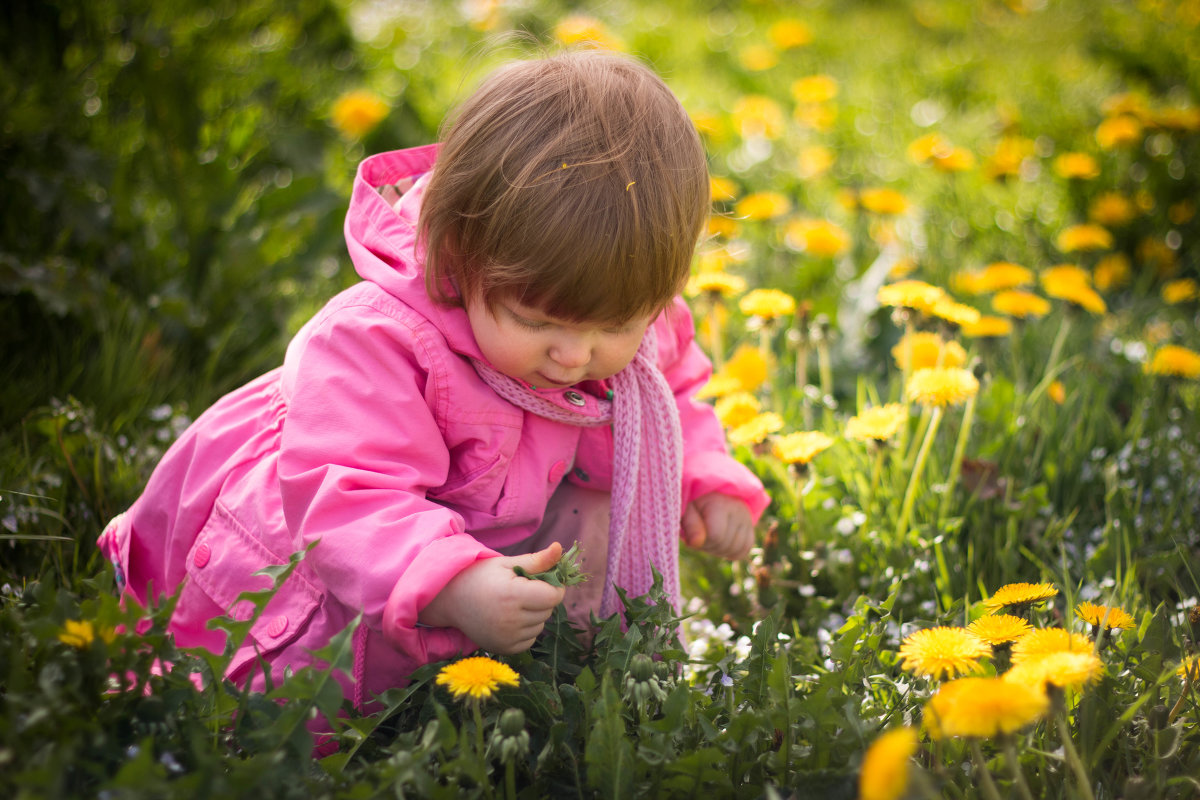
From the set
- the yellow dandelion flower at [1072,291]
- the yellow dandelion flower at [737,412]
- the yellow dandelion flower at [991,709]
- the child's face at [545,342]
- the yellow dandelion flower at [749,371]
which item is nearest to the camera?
the yellow dandelion flower at [991,709]

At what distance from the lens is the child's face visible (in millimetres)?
1335

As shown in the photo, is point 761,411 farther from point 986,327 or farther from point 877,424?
point 986,327

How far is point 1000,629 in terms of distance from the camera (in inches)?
48.3

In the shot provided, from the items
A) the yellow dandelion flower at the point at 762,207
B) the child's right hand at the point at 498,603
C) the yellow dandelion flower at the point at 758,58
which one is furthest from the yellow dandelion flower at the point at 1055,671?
the yellow dandelion flower at the point at 758,58

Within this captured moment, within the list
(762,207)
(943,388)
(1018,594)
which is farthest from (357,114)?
(1018,594)

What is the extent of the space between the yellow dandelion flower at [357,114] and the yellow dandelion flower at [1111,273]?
2.32 meters

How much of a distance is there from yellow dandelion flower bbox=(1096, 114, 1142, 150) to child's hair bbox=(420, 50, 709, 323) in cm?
241

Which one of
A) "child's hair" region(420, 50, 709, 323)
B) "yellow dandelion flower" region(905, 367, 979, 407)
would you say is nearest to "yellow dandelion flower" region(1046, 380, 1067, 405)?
"yellow dandelion flower" region(905, 367, 979, 407)

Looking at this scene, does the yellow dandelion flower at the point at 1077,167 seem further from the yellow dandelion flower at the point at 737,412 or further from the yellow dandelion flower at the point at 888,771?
the yellow dandelion flower at the point at 888,771

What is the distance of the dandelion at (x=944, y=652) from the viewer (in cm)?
A: 113

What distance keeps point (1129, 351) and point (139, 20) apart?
2964mm

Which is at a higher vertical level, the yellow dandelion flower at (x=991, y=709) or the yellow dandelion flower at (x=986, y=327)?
the yellow dandelion flower at (x=991, y=709)

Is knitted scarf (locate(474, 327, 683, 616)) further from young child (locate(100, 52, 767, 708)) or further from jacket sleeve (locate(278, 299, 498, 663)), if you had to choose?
jacket sleeve (locate(278, 299, 498, 663))

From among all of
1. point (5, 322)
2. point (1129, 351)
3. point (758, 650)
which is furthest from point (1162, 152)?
point (5, 322)
